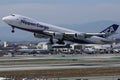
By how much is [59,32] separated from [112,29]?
30270 millimetres

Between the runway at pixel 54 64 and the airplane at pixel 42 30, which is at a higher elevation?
the airplane at pixel 42 30

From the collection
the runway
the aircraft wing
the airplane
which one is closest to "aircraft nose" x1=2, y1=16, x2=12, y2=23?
the airplane

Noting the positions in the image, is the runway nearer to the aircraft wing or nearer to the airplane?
the aircraft wing

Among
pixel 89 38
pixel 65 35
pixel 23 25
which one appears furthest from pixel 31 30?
pixel 89 38

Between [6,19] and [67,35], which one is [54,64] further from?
[6,19]

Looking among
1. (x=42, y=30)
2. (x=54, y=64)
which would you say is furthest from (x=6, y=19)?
(x=54, y=64)

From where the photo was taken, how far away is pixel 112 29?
137 metres

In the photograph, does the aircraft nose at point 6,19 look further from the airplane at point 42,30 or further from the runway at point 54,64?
the runway at point 54,64

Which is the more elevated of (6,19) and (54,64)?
(6,19)

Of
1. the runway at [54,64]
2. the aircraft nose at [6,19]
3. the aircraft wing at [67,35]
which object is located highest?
the aircraft nose at [6,19]

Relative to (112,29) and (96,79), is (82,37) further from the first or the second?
(96,79)

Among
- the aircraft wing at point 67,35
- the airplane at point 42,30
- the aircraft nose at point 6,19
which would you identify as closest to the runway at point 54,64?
the aircraft wing at point 67,35

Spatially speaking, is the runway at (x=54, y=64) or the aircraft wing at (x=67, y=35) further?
the aircraft wing at (x=67, y=35)

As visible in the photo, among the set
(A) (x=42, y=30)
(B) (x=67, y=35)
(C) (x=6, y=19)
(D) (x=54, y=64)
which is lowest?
(D) (x=54, y=64)
